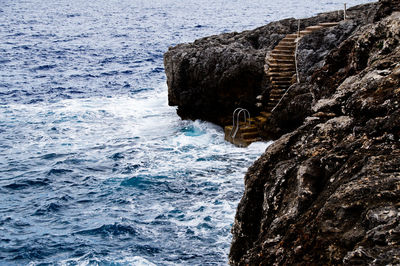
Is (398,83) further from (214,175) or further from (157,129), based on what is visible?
(157,129)

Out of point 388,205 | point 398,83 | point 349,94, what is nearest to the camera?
point 388,205

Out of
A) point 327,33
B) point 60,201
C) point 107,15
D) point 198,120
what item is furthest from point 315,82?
point 107,15

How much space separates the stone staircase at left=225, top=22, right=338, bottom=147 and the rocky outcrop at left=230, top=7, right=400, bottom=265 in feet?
40.0

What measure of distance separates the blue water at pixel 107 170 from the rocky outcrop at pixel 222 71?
123 centimetres

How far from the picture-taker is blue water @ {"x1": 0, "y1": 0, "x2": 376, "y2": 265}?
42.1ft

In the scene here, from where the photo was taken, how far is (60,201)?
1630 cm

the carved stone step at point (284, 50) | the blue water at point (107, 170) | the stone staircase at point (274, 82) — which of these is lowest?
the blue water at point (107, 170)

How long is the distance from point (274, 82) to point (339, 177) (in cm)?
1634

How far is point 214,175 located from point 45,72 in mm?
29857

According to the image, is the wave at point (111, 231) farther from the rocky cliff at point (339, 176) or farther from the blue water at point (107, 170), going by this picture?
the rocky cliff at point (339, 176)

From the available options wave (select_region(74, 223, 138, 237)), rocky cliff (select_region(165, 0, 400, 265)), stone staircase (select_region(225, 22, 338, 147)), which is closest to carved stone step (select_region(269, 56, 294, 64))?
stone staircase (select_region(225, 22, 338, 147))

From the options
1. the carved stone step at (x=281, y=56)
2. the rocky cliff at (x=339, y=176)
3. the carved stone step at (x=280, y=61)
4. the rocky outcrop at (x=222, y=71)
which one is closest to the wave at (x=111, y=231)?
the rocky cliff at (x=339, y=176)

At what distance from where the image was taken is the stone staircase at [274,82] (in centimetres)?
2036

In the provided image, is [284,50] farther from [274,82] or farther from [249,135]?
[249,135]
